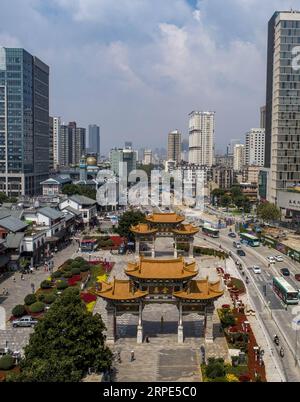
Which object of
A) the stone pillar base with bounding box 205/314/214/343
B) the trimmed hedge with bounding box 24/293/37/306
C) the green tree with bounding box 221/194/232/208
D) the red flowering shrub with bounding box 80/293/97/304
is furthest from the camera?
the green tree with bounding box 221/194/232/208

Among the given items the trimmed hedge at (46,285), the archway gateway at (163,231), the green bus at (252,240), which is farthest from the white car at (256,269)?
Result: the trimmed hedge at (46,285)

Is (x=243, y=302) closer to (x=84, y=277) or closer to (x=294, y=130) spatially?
(x=84, y=277)

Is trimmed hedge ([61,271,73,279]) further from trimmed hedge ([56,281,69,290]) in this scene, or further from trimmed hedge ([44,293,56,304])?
trimmed hedge ([44,293,56,304])

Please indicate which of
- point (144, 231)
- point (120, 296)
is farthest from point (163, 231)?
point (120, 296)

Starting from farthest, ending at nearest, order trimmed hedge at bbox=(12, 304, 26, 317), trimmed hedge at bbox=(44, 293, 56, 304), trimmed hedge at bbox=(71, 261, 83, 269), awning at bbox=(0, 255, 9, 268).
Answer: trimmed hedge at bbox=(71, 261, 83, 269), awning at bbox=(0, 255, 9, 268), trimmed hedge at bbox=(44, 293, 56, 304), trimmed hedge at bbox=(12, 304, 26, 317)

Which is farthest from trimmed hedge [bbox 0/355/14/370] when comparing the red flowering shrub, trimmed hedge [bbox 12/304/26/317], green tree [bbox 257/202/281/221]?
green tree [bbox 257/202/281/221]
